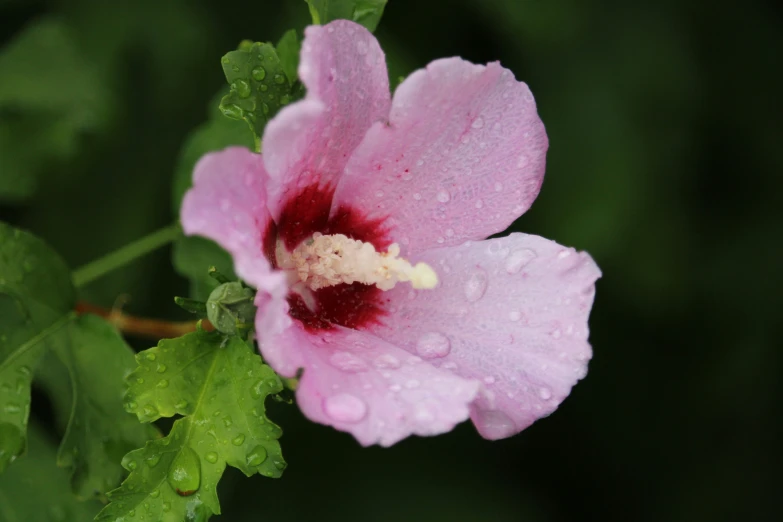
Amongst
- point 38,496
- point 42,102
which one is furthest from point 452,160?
point 42,102

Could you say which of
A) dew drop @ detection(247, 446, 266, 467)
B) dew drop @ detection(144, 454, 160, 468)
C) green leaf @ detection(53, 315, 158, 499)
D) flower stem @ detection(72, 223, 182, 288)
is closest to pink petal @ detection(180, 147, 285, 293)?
dew drop @ detection(247, 446, 266, 467)

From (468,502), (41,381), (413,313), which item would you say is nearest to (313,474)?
(468,502)

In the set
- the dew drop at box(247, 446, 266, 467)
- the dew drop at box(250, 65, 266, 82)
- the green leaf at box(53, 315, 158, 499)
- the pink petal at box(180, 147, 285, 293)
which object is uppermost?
the dew drop at box(250, 65, 266, 82)

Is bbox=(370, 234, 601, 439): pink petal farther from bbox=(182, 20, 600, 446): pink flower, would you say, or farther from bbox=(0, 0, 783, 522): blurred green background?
bbox=(0, 0, 783, 522): blurred green background

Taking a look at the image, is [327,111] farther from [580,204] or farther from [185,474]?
[580,204]

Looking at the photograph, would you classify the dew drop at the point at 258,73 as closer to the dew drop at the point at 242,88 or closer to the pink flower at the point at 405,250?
the dew drop at the point at 242,88
